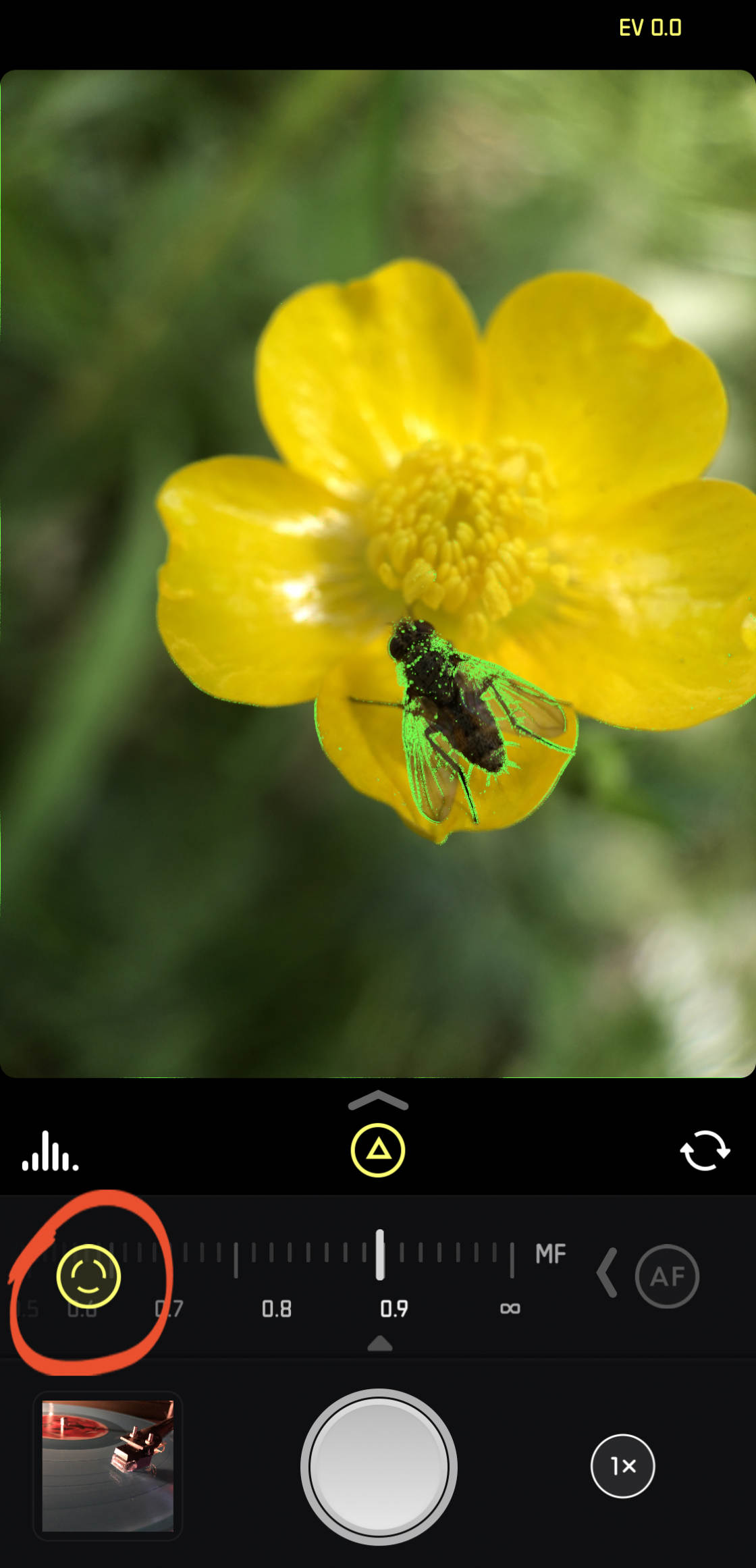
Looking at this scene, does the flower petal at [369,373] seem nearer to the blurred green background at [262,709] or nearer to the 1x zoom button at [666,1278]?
the blurred green background at [262,709]

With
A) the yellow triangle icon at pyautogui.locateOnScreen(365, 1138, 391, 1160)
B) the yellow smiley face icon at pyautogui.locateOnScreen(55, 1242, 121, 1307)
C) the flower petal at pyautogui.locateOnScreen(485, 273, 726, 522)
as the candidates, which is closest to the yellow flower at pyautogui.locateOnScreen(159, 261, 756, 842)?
the flower petal at pyautogui.locateOnScreen(485, 273, 726, 522)

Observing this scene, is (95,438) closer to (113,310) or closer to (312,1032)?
(113,310)

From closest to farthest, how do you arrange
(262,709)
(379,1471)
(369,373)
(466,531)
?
1. (379,1471)
2. (466,531)
3. (369,373)
4. (262,709)

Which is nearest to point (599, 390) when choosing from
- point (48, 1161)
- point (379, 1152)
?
point (379, 1152)

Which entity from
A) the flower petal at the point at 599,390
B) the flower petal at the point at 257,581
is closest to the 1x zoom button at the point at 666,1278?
the flower petal at the point at 257,581

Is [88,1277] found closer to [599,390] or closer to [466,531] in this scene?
[466,531]

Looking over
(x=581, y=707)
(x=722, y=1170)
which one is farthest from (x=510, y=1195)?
(x=581, y=707)

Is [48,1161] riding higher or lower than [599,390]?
lower
